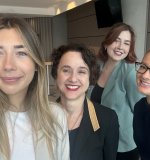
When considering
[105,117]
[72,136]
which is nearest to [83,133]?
[72,136]

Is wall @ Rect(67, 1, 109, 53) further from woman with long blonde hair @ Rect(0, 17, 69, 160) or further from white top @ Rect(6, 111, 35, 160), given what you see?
white top @ Rect(6, 111, 35, 160)

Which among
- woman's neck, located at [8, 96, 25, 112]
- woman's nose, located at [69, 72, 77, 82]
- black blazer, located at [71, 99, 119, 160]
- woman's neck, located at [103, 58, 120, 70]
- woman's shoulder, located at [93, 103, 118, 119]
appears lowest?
black blazer, located at [71, 99, 119, 160]

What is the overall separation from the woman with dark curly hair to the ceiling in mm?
5032

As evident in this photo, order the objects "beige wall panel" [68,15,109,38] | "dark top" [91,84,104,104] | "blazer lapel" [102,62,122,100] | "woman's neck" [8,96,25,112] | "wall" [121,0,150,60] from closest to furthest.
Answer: "woman's neck" [8,96,25,112] → "blazer lapel" [102,62,122,100] → "dark top" [91,84,104,104] → "wall" [121,0,150,60] → "beige wall panel" [68,15,109,38]

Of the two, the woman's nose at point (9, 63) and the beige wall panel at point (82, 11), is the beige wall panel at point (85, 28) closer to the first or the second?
the beige wall panel at point (82, 11)

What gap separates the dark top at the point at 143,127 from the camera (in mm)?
1399

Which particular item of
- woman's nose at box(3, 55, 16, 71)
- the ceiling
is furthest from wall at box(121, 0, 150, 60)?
woman's nose at box(3, 55, 16, 71)

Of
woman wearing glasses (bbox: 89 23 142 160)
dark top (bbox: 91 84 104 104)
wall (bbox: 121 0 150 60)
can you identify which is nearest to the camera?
woman wearing glasses (bbox: 89 23 142 160)

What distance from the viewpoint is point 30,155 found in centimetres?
109

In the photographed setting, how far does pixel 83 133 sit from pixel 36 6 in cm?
654

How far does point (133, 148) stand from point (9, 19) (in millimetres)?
1413

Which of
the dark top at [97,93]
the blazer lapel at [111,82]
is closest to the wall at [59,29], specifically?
the dark top at [97,93]

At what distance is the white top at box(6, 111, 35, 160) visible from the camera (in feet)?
3.52

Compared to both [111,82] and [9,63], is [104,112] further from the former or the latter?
[9,63]
